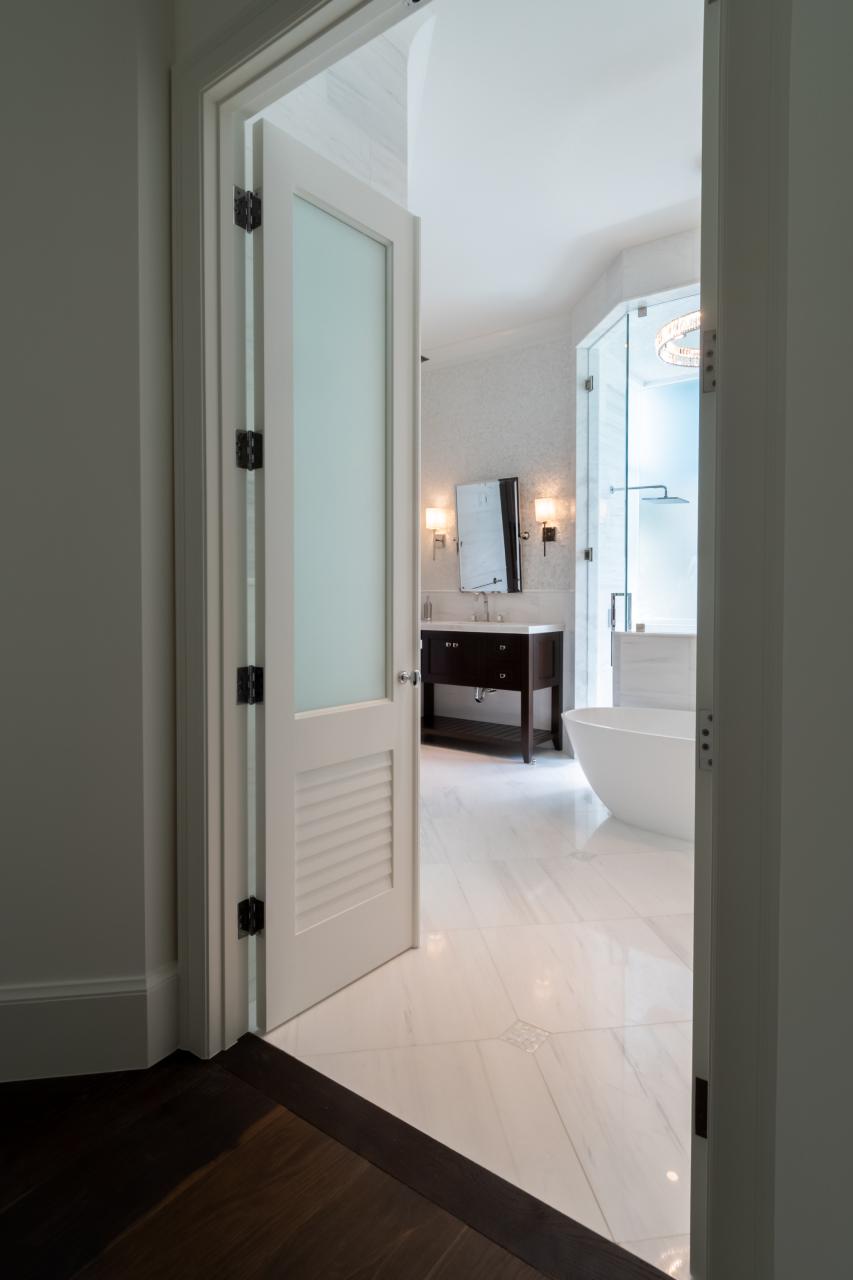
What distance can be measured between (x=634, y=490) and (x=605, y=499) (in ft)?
0.91

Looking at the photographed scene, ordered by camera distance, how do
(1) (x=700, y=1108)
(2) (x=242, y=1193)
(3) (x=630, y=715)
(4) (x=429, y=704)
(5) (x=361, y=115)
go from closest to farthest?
(1) (x=700, y=1108) < (2) (x=242, y=1193) < (5) (x=361, y=115) < (3) (x=630, y=715) < (4) (x=429, y=704)

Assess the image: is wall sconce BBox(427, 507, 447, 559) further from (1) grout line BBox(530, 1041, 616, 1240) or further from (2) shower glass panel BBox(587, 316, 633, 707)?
(1) grout line BBox(530, 1041, 616, 1240)

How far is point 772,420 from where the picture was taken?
37.0 inches

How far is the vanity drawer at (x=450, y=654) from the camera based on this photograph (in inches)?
212

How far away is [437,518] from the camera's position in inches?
249

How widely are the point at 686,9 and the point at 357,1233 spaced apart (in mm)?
3795

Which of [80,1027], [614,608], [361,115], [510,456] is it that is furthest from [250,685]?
[510,456]

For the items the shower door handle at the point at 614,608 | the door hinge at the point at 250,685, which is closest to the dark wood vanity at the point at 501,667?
the shower door handle at the point at 614,608

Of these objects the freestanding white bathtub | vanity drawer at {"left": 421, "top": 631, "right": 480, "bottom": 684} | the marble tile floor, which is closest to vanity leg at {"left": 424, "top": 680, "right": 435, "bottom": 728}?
vanity drawer at {"left": 421, "top": 631, "right": 480, "bottom": 684}

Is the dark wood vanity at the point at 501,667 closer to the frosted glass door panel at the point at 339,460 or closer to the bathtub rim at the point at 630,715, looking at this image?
the bathtub rim at the point at 630,715

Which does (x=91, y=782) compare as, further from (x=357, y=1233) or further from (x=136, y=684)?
(x=357, y=1233)

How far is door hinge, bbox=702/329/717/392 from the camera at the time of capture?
1.07 metres

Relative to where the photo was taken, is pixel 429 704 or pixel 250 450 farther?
pixel 429 704

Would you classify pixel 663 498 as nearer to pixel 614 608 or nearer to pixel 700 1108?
pixel 614 608
